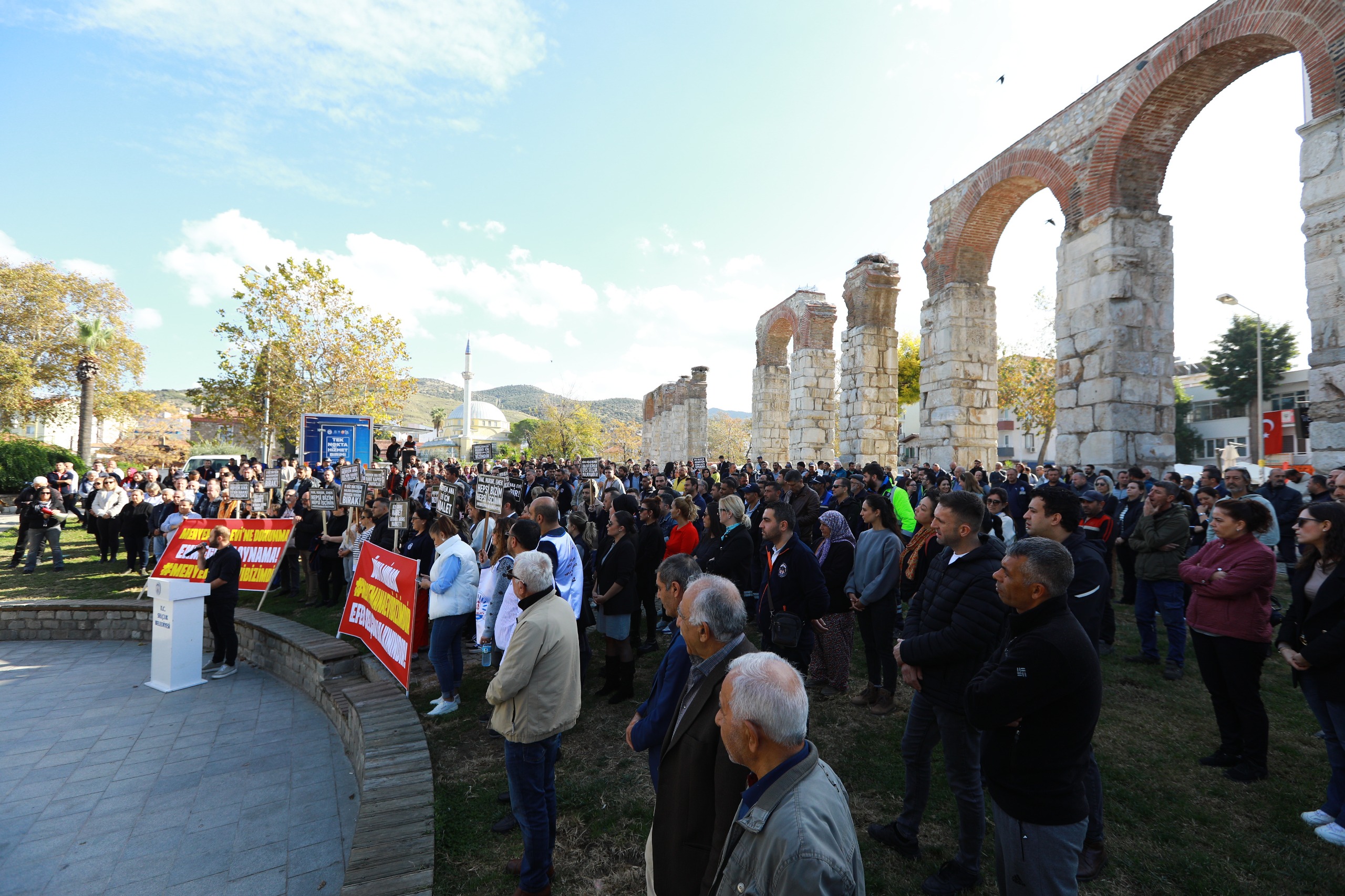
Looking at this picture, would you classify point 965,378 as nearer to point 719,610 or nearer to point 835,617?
point 835,617

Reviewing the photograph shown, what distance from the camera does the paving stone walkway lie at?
13.0ft

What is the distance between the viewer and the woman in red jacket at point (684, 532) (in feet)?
23.2

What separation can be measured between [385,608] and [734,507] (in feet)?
12.6

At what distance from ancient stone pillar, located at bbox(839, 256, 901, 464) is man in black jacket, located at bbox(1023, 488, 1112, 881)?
11.1 m

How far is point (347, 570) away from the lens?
941 cm

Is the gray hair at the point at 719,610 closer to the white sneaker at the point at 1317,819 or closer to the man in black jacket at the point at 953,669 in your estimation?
the man in black jacket at the point at 953,669

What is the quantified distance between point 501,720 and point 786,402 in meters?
20.1

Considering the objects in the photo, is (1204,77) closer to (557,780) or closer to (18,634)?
(557,780)

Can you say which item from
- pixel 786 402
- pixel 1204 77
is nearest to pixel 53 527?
pixel 786 402

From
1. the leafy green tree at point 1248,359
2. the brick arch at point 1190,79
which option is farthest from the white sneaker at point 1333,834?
the leafy green tree at point 1248,359

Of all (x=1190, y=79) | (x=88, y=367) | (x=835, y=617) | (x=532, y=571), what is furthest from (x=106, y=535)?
(x=88, y=367)

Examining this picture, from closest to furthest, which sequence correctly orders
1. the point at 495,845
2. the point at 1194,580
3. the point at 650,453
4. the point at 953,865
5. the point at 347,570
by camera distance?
the point at 953,865 < the point at 495,845 < the point at 1194,580 < the point at 347,570 < the point at 650,453

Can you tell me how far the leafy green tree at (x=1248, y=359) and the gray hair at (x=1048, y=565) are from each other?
4803 cm

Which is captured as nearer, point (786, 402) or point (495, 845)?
point (495, 845)
